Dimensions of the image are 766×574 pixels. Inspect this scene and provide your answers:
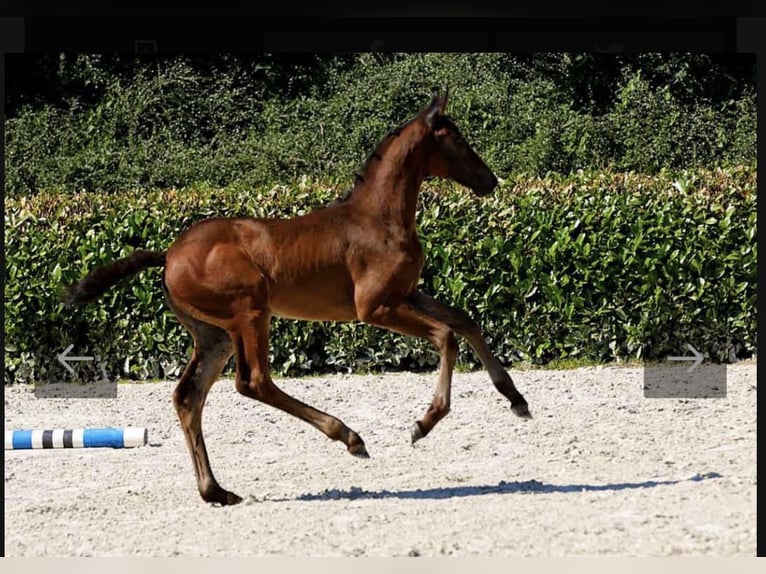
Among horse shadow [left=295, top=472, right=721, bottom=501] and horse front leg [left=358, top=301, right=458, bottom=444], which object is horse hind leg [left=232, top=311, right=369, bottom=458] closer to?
horse front leg [left=358, top=301, right=458, bottom=444]

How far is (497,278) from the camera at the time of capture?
9.47 metres

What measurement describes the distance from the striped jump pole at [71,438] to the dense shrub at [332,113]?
17.6ft

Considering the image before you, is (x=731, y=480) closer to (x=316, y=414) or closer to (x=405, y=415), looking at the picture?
(x=316, y=414)

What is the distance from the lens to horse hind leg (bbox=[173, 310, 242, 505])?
236 inches

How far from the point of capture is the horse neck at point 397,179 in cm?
605

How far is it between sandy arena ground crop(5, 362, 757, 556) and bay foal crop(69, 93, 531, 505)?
449mm

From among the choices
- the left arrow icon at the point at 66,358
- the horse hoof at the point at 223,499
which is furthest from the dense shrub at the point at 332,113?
the horse hoof at the point at 223,499

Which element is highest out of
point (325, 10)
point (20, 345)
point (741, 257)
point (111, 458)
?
point (325, 10)

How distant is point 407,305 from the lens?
5.89m

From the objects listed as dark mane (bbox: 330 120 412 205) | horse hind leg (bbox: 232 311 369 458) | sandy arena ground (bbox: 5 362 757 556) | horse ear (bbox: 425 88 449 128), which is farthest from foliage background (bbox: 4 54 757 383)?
horse hind leg (bbox: 232 311 369 458)

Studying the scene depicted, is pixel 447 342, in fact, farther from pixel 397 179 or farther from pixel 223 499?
pixel 223 499

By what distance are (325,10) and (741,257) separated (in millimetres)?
5674

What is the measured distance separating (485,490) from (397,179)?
5.25ft

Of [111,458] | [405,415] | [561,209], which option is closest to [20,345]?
[111,458]
